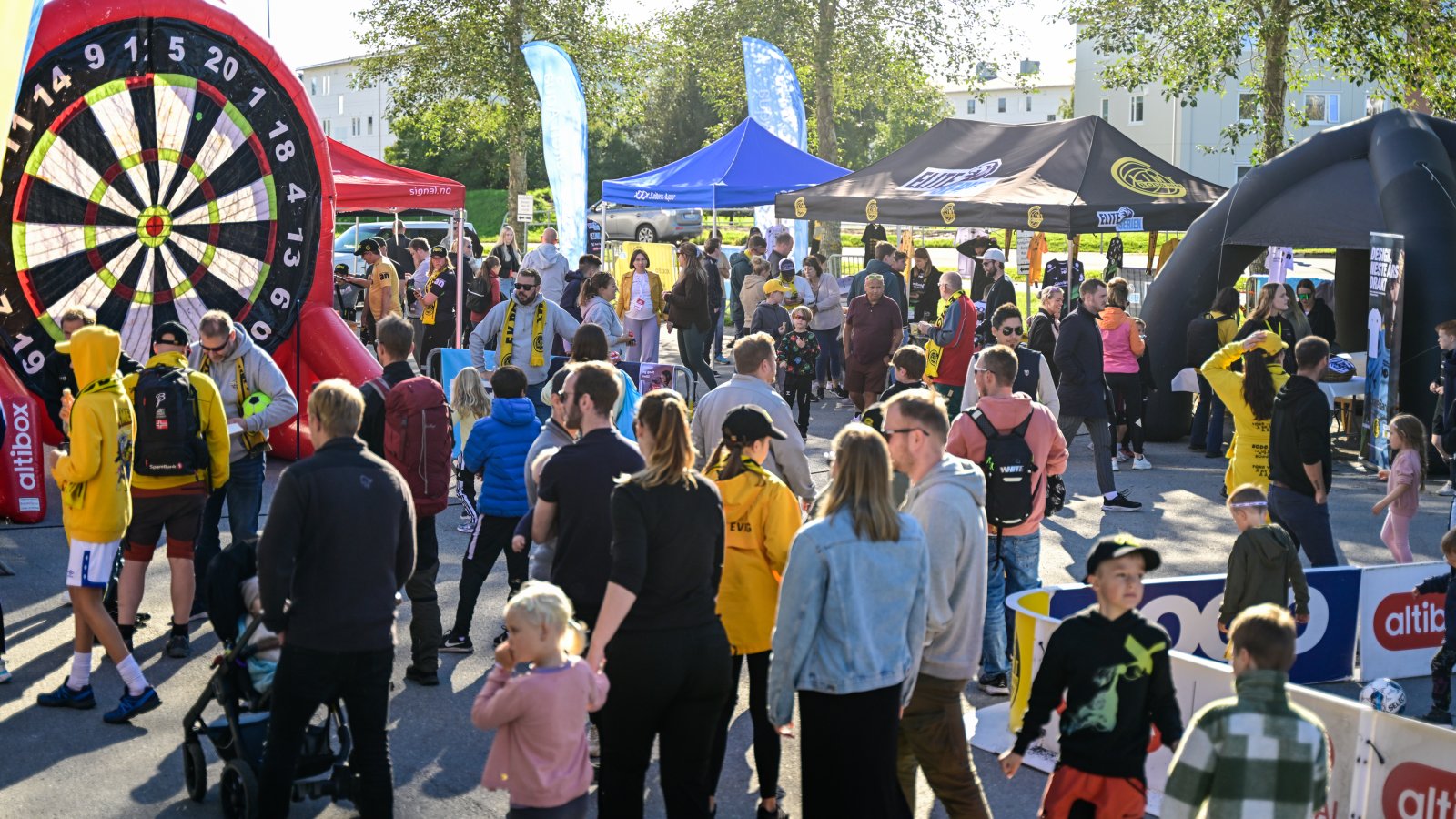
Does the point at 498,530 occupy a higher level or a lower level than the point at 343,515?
lower

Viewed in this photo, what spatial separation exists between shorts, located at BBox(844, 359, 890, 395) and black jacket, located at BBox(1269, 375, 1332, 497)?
213 inches

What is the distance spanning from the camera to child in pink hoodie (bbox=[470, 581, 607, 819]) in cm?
442

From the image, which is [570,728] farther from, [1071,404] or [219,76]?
[219,76]

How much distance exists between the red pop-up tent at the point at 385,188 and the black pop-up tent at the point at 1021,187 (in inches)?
168

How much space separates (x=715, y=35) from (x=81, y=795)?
Result: 3356 centimetres

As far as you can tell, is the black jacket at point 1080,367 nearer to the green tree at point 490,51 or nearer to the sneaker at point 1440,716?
the sneaker at point 1440,716

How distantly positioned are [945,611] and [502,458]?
10.4ft

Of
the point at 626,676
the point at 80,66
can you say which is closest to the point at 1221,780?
the point at 626,676

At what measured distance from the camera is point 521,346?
1192 centimetres

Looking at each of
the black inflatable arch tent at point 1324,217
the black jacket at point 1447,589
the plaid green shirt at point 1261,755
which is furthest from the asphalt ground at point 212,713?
the black inflatable arch tent at point 1324,217

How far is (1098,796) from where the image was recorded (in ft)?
15.3

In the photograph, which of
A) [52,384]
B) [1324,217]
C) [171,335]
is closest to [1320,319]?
[1324,217]

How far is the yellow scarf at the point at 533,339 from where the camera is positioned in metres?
11.9

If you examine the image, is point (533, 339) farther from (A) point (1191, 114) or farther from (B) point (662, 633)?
(A) point (1191, 114)
